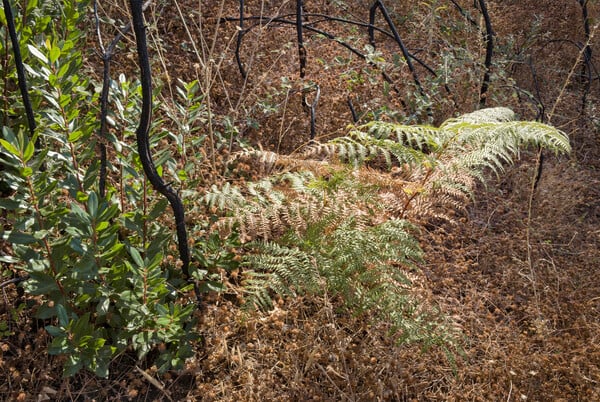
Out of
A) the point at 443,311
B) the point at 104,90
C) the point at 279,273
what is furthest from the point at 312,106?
the point at 104,90

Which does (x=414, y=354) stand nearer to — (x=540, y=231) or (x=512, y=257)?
(x=512, y=257)

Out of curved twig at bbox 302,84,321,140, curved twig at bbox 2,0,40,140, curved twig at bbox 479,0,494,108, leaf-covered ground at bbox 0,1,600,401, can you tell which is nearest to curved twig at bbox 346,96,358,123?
leaf-covered ground at bbox 0,1,600,401

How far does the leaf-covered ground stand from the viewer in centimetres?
206

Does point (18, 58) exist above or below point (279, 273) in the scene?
above

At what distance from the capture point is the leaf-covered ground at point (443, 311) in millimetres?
2061

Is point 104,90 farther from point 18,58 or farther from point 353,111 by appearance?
point 353,111

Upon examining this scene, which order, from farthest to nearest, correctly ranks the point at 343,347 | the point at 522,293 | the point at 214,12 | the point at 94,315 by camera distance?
the point at 214,12 → the point at 522,293 → the point at 343,347 → the point at 94,315

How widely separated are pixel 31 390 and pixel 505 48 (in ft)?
12.2

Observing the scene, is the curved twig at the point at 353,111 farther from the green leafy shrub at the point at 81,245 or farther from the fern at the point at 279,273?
the green leafy shrub at the point at 81,245

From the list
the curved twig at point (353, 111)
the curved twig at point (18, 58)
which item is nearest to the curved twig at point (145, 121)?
the curved twig at point (18, 58)

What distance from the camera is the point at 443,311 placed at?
247 cm

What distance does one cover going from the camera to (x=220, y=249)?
2279 millimetres

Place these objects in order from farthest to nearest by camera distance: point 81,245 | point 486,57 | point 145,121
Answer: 1. point 486,57
2. point 81,245
3. point 145,121

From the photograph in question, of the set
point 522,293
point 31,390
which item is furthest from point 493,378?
point 31,390
